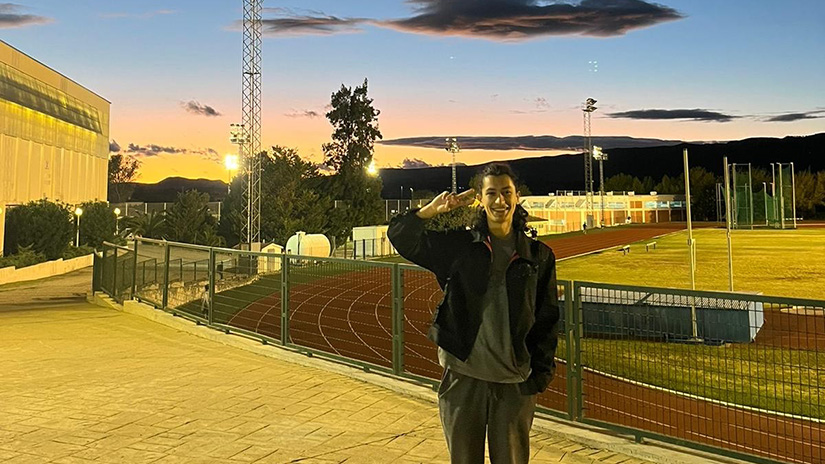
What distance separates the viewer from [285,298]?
7.70 metres

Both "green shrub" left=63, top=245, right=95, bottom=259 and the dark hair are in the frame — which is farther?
"green shrub" left=63, top=245, right=95, bottom=259

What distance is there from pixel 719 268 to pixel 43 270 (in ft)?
85.1

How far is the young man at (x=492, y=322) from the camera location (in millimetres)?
2707

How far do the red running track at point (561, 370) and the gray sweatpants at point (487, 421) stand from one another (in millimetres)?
1975

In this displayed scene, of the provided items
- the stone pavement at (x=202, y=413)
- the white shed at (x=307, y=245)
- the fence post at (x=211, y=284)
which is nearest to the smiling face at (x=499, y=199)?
the stone pavement at (x=202, y=413)

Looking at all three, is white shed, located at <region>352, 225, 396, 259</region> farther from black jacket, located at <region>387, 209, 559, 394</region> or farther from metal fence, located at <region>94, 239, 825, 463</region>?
black jacket, located at <region>387, 209, 559, 394</region>

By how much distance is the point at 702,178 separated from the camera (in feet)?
311

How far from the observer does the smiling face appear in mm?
2768

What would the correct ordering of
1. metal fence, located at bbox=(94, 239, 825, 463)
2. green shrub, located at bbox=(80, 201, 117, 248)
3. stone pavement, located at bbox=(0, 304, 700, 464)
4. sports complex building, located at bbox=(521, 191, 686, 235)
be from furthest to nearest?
sports complex building, located at bbox=(521, 191, 686, 235) → green shrub, located at bbox=(80, 201, 117, 248) → metal fence, located at bbox=(94, 239, 825, 463) → stone pavement, located at bbox=(0, 304, 700, 464)

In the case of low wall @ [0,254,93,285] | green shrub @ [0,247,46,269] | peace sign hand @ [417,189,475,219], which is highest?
peace sign hand @ [417,189,475,219]

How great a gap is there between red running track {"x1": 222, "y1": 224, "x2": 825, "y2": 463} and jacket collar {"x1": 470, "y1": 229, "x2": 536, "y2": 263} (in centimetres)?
189

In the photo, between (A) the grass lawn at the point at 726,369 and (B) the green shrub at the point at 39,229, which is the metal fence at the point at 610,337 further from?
(B) the green shrub at the point at 39,229

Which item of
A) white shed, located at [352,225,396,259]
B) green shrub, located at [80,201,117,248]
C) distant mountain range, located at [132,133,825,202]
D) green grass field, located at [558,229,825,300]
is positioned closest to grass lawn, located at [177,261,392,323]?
green grass field, located at [558,229,825,300]

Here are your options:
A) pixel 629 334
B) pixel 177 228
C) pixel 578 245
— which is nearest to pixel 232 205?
pixel 177 228
